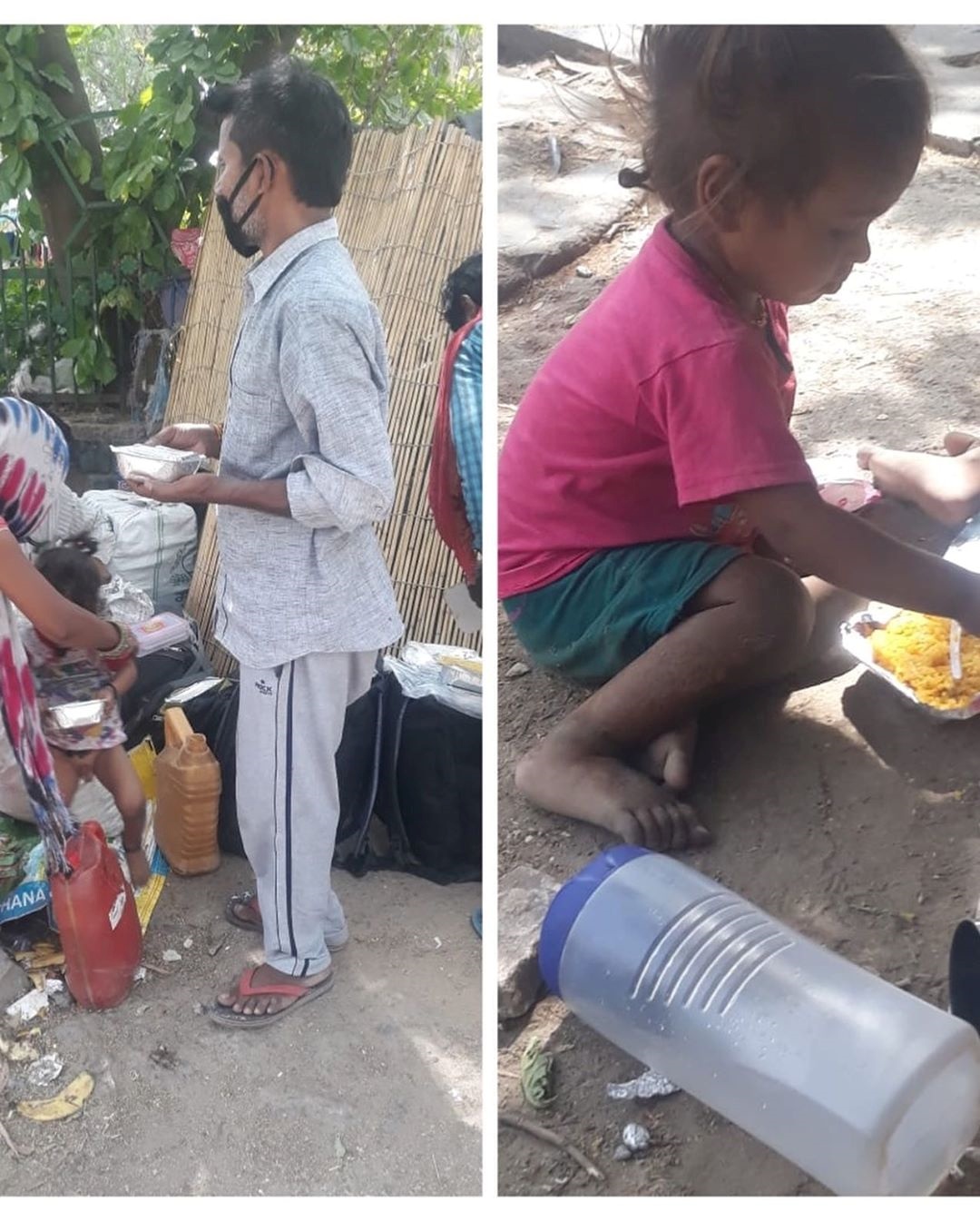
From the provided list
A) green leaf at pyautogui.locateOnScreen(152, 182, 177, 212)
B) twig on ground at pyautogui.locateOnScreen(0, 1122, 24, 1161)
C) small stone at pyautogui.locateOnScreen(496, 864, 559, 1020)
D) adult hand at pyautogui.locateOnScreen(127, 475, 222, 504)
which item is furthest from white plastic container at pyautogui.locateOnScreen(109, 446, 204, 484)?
green leaf at pyautogui.locateOnScreen(152, 182, 177, 212)

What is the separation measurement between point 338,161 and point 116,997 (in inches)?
55.7

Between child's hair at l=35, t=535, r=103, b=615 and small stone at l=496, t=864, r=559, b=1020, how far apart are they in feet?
3.25

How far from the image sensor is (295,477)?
5.58 ft

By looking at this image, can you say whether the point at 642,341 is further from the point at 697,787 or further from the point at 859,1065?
the point at 859,1065

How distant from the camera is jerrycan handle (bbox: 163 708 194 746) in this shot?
2393 millimetres

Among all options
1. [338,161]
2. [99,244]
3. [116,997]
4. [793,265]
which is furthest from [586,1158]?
[99,244]

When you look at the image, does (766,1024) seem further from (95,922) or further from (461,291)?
(461,291)

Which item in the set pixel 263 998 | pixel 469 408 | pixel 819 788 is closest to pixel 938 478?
pixel 819 788

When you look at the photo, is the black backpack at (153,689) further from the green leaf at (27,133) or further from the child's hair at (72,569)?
the green leaf at (27,133)

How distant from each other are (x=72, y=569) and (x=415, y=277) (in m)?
1.07

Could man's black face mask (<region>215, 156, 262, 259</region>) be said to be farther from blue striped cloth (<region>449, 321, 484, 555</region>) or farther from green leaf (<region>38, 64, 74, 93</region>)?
green leaf (<region>38, 64, 74, 93</region>)

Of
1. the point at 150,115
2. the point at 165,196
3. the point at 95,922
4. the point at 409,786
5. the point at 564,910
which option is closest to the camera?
the point at 564,910

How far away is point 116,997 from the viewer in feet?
6.58

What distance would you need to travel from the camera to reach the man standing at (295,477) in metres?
1.69
